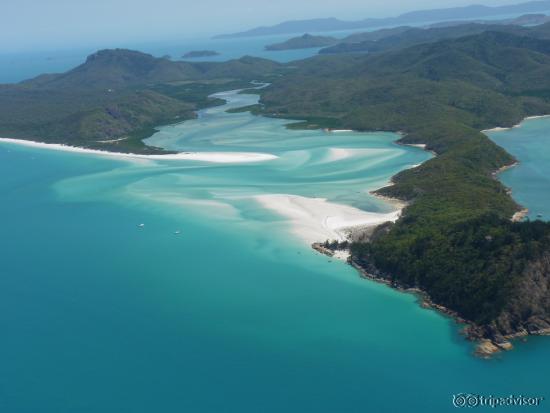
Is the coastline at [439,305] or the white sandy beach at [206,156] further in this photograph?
the white sandy beach at [206,156]

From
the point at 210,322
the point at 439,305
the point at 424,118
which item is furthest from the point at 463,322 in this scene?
the point at 424,118

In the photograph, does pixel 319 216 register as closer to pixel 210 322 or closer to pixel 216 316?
pixel 216 316

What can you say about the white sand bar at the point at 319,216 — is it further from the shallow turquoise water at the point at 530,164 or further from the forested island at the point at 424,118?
the shallow turquoise water at the point at 530,164

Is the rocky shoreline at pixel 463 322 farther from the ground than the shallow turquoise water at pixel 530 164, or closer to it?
closer to it

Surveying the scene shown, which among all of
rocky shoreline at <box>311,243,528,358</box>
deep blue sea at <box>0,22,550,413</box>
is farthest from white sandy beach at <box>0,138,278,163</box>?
rocky shoreline at <box>311,243,528,358</box>

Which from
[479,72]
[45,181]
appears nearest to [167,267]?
[45,181]

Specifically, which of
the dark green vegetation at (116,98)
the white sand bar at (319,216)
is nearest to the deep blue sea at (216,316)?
the white sand bar at (319,216)

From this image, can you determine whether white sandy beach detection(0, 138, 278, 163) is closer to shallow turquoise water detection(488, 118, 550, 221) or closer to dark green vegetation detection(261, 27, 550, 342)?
dark green vegetation detection(261, 27, 550, 342)

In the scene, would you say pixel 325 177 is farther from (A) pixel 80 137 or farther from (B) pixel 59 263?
(A) pixel 80 137
